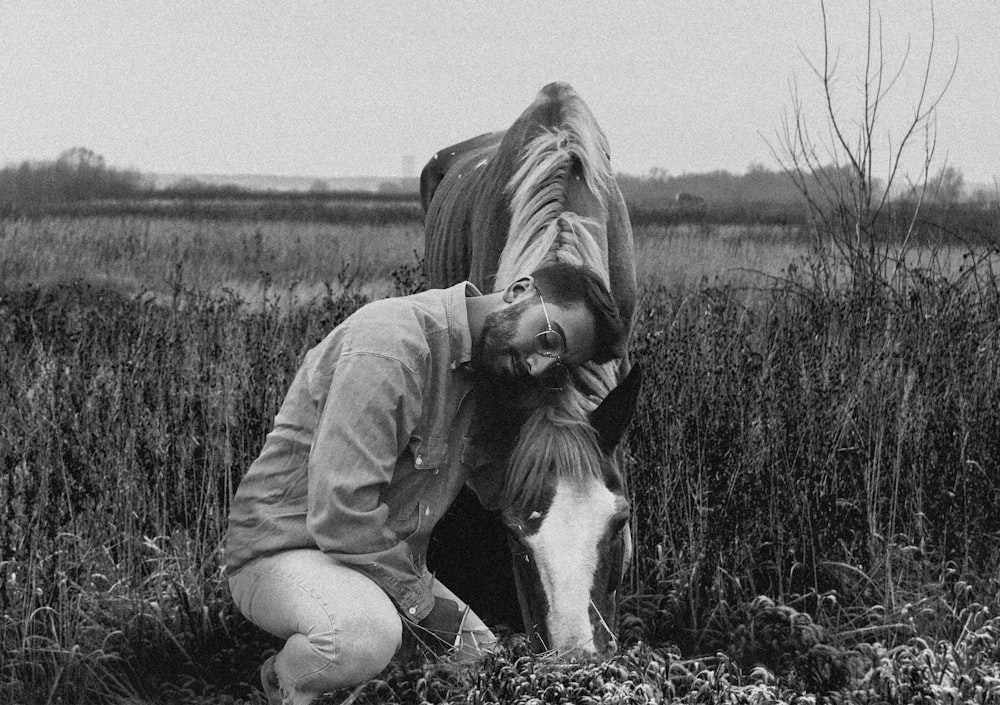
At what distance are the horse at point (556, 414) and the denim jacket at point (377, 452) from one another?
0.24 m

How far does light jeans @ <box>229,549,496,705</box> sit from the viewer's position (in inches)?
98.8

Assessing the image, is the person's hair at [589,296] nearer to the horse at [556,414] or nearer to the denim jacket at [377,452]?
the horse at [556,414]

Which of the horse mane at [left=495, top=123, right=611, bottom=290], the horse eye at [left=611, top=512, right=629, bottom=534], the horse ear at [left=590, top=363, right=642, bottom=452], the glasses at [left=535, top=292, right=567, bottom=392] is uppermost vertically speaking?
the horse mane at [left=495, top=123, right=611, bottom=290]

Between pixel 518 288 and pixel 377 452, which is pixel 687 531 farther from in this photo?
pixel 377 452

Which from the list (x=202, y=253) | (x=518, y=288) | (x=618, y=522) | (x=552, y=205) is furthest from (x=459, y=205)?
(x=202, y=253)

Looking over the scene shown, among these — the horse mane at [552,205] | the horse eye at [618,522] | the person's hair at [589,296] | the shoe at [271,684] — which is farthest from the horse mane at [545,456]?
the shoe at [271,684]

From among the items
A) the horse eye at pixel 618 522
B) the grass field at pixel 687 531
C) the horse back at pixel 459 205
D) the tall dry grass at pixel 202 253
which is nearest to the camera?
the horse eye at pixel 618 522

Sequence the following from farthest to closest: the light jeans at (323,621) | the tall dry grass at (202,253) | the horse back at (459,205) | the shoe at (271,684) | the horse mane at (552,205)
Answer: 1. the tall dry grass at (202,253)
2. the horse back at (459,205)
3. the horse mane at (552,205)
4. the shoe at (271,684)
5. the light jeans at (323,621)

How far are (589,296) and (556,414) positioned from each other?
313 mm

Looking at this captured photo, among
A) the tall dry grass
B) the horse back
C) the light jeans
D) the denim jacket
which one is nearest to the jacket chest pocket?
the denim jacket

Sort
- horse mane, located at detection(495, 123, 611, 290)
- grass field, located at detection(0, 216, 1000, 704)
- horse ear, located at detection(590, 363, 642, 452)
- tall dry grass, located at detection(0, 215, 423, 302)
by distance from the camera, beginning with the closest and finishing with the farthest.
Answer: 1. horse ear, located at detection(590, 363, 642, 452)
2. grass field, located at detection(0, 216, 1000, 704)
3. horse mane, located at detection(495, 123, 611, 290)
4. tall dry grass, located at detection(0, 215, 423, 302)

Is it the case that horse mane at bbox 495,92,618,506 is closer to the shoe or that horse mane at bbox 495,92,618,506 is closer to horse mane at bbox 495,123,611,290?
horse mane at bbox 495,123,611,290

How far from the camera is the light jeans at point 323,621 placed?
251 cm

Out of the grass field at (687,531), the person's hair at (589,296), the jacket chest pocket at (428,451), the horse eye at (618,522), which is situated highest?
the person's hair at (589,296)
